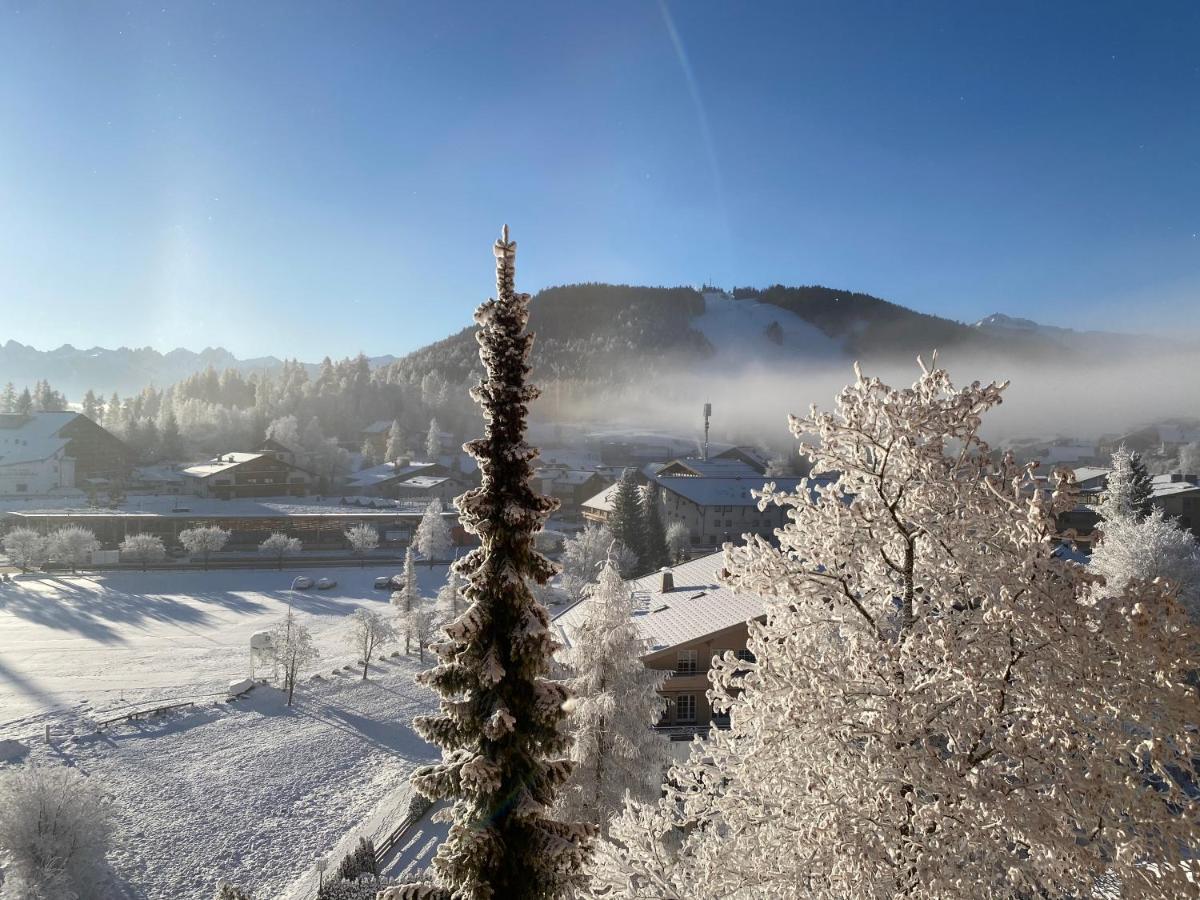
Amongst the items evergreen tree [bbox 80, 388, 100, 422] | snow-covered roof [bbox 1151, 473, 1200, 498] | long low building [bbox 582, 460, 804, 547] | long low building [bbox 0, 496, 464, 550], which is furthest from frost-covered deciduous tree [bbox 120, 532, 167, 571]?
evergreen tree [bbox 80, 388, 100, 422]

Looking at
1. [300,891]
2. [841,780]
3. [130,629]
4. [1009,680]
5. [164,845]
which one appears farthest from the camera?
[130,629]

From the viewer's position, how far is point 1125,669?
434cm

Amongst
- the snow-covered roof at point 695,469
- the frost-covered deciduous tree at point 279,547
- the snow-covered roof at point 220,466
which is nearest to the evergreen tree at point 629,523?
the snow-covered roof at point 695,469

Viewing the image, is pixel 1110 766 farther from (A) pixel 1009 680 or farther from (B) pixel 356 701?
(B) pixel 356 701

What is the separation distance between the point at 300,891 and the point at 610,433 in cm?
17656

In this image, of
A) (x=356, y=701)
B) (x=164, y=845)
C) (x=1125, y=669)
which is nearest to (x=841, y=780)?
(x=1125, y=669)

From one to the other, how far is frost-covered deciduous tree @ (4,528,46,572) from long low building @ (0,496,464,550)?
16.1 ft

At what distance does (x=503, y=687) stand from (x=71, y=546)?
7460 centimetres

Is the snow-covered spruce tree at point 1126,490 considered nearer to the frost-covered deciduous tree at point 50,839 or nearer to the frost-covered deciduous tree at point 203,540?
the frost-covered deciduous tree at point 50,839

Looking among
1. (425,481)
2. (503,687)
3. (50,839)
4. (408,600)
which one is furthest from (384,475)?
(503,687)

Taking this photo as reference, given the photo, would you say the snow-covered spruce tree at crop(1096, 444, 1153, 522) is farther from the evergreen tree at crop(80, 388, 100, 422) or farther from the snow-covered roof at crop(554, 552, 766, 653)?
the evergreen tree at crop(80, 388, 100, 422)

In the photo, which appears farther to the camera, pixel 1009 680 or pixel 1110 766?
pixel 1009 680

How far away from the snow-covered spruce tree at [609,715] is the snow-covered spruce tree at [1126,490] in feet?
126

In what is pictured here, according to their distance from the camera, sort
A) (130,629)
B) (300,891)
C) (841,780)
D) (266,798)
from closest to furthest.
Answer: (841,780)
(300,891)
(266,798)
(130,629)
